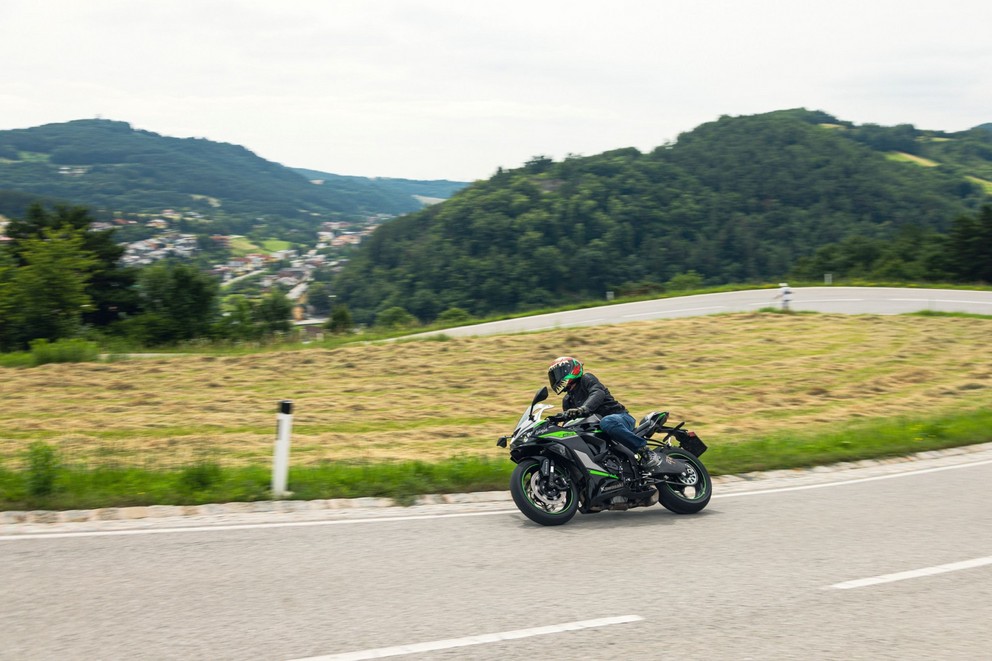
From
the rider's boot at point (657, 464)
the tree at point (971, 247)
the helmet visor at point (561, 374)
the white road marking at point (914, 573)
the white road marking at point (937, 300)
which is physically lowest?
the white road marking at point (914, 573)

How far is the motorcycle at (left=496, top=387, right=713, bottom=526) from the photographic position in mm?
8102

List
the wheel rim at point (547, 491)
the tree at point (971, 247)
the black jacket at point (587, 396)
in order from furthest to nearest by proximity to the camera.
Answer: the tree at point (971, 247), the black jacket at point (587, 396), the wheel rim at point (547, 491)

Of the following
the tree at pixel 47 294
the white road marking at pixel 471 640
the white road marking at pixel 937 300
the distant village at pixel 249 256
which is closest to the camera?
the white road marking at pixel 471 640

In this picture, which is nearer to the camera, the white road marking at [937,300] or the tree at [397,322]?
the white road marking at [937,300]

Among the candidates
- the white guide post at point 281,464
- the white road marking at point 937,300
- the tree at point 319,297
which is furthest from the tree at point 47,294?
the white road marking at point 937,300

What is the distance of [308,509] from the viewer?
8359 millimetres

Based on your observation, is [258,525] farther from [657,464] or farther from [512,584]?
[657,464]

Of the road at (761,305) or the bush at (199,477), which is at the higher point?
the road at (761,305)

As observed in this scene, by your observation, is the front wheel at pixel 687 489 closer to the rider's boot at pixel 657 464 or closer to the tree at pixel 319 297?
the rider's boot at pixel 657 464

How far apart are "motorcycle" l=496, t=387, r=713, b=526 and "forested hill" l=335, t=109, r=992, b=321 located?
5888 centimetres

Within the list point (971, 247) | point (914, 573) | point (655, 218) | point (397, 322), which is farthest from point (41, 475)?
point (655, 218)

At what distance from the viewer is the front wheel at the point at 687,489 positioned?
8516 mm

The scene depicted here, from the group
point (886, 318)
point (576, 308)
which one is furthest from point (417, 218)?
point (886, 318)

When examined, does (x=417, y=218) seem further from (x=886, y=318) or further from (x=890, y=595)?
(x=890, y=595)
